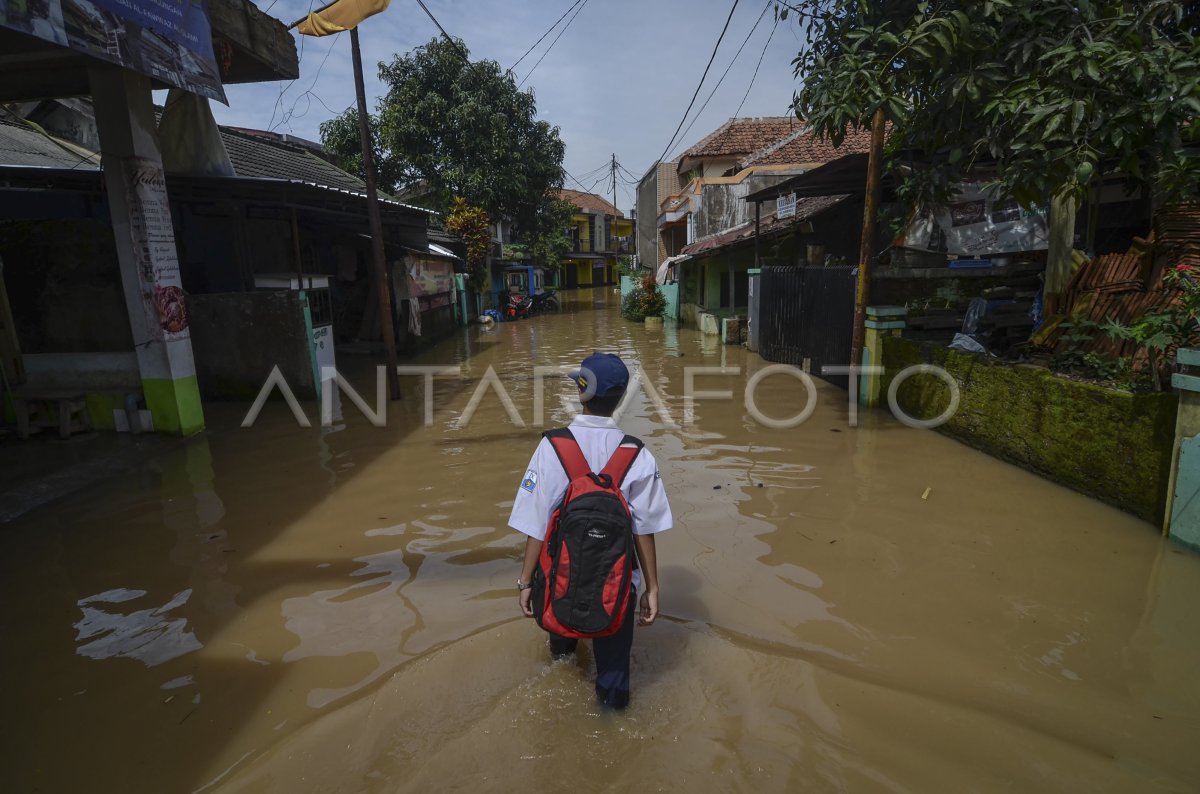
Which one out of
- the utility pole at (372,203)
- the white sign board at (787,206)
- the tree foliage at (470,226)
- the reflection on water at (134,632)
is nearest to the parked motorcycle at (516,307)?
the tree foliage at (470,226)

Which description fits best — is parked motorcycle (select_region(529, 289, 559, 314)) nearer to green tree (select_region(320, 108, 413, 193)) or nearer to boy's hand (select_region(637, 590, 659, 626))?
green tree (select_region(320, 108, 413, 193))

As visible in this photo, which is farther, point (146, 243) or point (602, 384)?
point (146, 243)

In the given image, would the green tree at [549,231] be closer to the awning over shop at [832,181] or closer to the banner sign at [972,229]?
the awning over shop at [832,181]

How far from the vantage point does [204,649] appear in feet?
11.6

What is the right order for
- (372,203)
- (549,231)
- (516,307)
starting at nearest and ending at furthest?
(372,203) → (516,307) → (549,231)

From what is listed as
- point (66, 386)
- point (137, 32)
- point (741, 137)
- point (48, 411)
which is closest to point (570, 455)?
point (137, 32)

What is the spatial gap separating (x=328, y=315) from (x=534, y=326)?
10.4 metres

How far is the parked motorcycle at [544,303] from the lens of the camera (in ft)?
101

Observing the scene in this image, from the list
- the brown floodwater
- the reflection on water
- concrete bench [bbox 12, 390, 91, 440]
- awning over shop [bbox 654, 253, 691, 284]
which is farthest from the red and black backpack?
awning over shop [bbox 654, 253, 691, 284]

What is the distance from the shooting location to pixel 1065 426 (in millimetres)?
5414

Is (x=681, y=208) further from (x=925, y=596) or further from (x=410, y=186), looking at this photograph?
(x=925, y=596)

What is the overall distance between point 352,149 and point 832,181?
19459mm

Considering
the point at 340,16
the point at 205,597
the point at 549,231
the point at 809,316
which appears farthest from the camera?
the point at 549,231

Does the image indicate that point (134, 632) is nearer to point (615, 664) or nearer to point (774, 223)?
point (615, 664)
